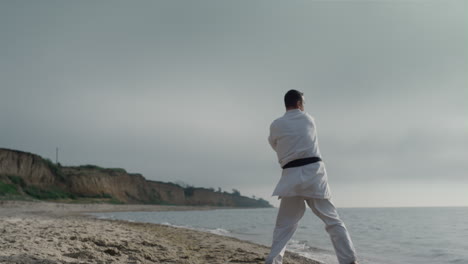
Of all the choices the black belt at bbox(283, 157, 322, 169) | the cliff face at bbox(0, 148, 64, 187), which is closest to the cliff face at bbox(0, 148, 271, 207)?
the cliff face at bbox(0, 148, 64, 187)

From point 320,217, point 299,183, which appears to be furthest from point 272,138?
point 320,217

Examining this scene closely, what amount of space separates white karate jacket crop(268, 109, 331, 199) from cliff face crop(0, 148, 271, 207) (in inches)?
1547

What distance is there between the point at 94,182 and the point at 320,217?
49.7 meters

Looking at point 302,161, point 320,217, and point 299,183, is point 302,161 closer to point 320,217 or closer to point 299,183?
point 299,183

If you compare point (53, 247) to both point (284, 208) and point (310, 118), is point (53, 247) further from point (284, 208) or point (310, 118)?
point (310, 118)

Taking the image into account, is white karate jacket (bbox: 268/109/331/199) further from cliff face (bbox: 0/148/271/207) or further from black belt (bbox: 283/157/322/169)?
cliff face (bbox: 0/148/271/207)

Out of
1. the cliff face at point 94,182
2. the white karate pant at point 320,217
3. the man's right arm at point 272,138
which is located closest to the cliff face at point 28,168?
the cliff face at point 94,182

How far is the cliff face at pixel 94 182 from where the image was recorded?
37156 mm

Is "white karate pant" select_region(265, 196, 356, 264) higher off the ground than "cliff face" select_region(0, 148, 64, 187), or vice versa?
"cliff face" select_region(0, 148, 64, 187)

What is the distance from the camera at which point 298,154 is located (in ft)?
10.3

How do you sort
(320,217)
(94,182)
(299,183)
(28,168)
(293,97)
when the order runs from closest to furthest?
(299,183) < (320,217) < (293,97) < (28,168) < (94,182)

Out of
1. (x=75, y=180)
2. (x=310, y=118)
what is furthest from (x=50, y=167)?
(x=310, y=118)

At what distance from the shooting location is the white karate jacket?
3.06m

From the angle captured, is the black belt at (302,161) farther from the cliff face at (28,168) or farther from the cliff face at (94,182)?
the cliff face at (28,168)
